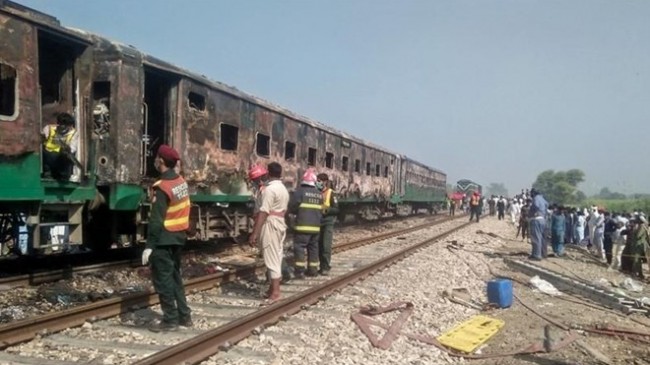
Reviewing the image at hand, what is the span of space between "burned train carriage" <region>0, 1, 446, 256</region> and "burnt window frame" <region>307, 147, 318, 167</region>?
2.20 metres

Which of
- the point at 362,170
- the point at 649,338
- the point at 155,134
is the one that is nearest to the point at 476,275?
the point at 649,338

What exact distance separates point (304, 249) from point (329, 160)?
9142 millimetres

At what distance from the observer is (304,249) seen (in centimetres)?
851

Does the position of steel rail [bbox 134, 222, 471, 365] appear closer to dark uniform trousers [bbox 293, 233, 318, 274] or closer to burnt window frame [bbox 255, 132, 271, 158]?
dark uniform trousers [bbox 293, 233, 318, 274]

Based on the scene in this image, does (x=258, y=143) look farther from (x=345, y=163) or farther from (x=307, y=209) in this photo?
(x=345, y=163)

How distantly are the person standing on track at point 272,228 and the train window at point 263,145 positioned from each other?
17.2 ft

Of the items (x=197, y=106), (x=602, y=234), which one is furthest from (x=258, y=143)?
(x=602, y=234)

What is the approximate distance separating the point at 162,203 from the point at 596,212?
Answer: 59.6 ft

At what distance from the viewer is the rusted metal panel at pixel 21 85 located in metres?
6.04

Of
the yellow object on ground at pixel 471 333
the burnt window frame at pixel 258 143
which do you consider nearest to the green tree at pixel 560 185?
the burnt window frame at pixel 258 143

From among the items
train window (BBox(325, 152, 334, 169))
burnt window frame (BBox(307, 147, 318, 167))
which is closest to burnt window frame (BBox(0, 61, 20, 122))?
burnt window frame (BBox(307, 147, 318, 167))

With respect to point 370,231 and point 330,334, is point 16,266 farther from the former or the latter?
point 370,231

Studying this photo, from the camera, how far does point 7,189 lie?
19.7 ft

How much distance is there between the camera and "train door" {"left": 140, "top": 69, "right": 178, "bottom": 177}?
8859 millimetres
